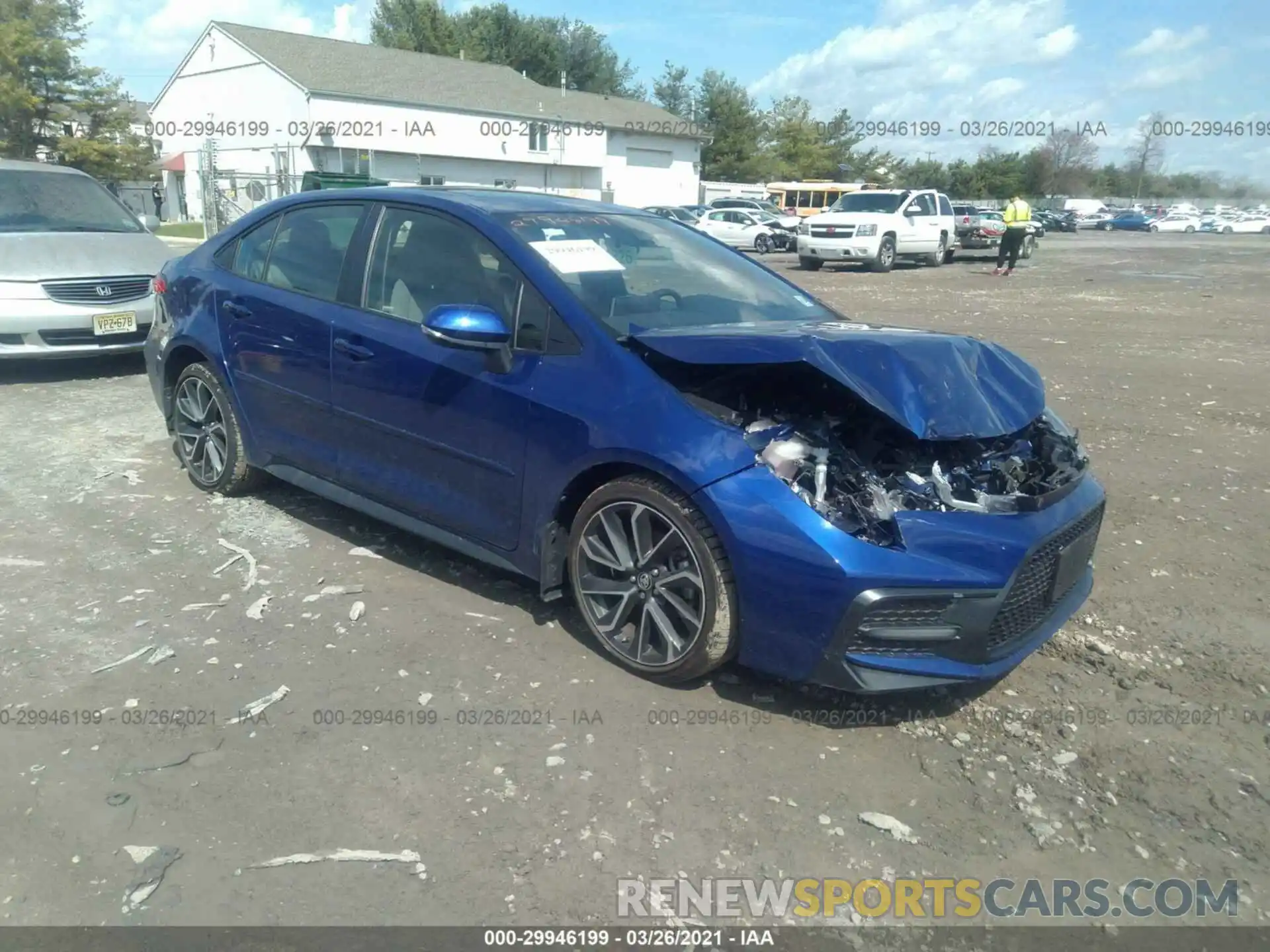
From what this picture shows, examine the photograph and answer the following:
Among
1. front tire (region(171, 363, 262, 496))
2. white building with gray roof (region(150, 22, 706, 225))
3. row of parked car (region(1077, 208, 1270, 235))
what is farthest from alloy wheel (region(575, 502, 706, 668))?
row of parked car (region(1077, 208, 1270, 235))

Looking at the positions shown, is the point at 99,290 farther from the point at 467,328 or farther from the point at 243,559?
the point at 467,328

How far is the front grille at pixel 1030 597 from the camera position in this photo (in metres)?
3.10

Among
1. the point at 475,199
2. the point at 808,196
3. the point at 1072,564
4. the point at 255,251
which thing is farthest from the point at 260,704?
the point at 808,196

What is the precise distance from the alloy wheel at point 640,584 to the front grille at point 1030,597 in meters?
0.96

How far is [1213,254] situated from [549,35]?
2060 inches

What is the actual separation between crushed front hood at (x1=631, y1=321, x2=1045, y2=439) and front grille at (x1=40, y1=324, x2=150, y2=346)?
5.91 meters

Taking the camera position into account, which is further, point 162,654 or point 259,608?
point 259,608

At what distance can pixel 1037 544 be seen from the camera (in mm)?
3107

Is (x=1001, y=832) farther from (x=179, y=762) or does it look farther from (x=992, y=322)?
(x=992, y=322)

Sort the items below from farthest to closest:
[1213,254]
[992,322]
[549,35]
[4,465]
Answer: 1. [549,35]
2. [1213,254]
3. [992,322]
4. [4,465]

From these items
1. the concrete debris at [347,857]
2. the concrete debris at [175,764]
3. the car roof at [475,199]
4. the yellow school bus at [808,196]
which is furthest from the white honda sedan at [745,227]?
the concrete debris at [347,857]

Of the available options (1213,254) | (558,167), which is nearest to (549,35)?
(558,167)

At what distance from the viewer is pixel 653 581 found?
3420mm

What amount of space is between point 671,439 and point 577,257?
108 cm
